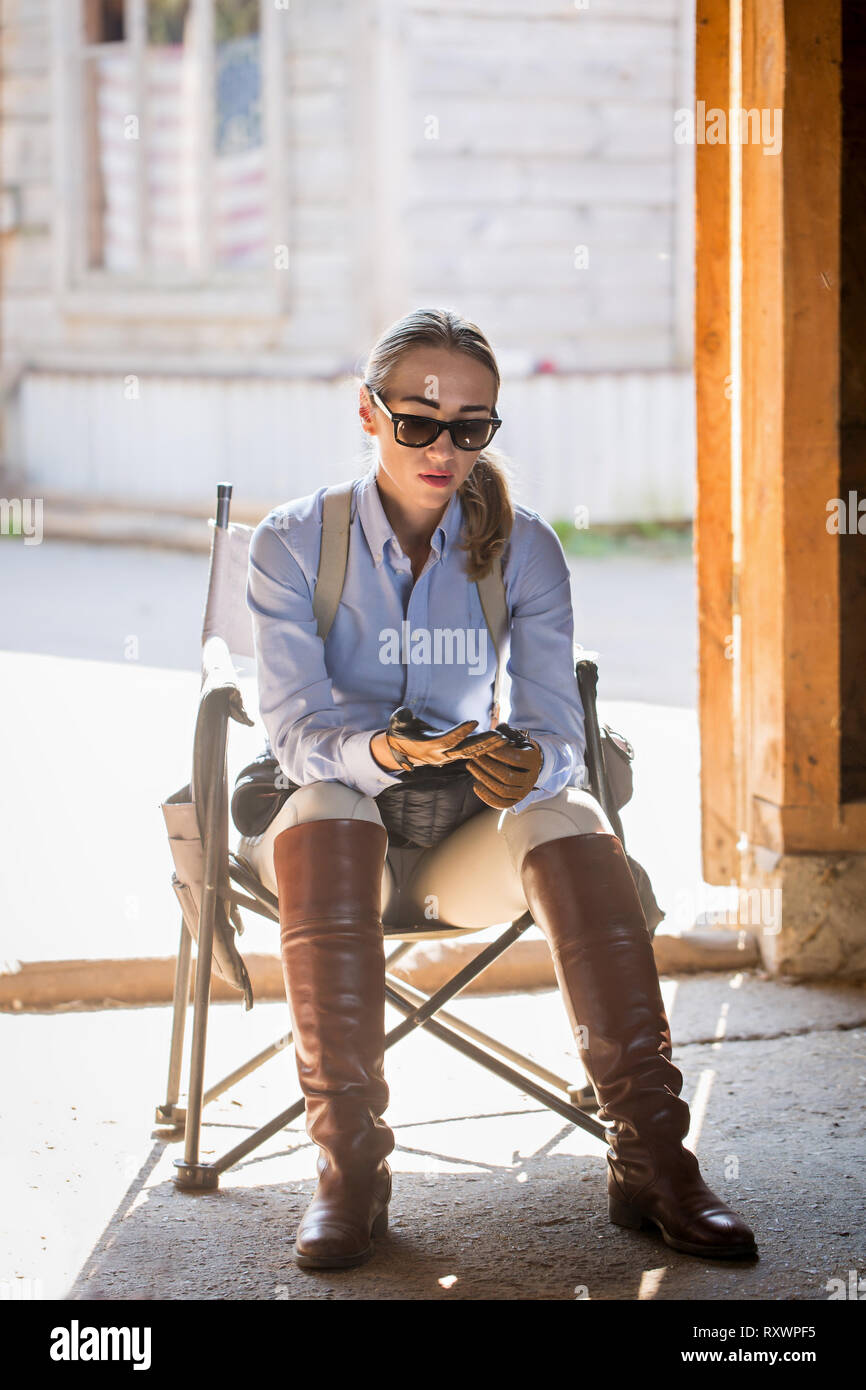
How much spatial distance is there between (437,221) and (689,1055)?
7.24m

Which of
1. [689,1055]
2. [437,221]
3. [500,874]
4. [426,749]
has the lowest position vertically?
[689,1055]

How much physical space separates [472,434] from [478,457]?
21cm

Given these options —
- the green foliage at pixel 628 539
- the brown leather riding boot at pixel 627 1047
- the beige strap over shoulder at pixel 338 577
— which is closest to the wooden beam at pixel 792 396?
the beige strap over shoulder at pixel 338 577

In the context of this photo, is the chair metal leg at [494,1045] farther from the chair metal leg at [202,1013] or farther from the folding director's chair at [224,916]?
the chair metal leg at [202,1013]

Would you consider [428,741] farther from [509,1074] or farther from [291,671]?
[509,1074]

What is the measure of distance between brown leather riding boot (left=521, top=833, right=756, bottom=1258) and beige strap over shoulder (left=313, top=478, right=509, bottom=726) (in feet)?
1.38

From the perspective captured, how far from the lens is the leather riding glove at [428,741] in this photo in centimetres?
206

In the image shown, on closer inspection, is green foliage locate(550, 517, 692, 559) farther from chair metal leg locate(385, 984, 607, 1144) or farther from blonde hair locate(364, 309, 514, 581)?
chair metal leg locate(385, 984, 607, 1144)

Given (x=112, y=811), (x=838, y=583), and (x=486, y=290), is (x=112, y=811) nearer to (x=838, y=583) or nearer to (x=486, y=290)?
(x=838, y=583)

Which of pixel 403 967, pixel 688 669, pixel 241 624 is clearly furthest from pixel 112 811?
pixel 688 669

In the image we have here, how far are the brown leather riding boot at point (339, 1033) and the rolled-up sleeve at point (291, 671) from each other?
13 cm

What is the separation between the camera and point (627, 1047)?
6.88 ft

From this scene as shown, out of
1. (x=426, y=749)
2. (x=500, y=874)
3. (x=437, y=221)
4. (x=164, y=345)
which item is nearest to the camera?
(x=426, y=749)

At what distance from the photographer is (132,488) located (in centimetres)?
1033
